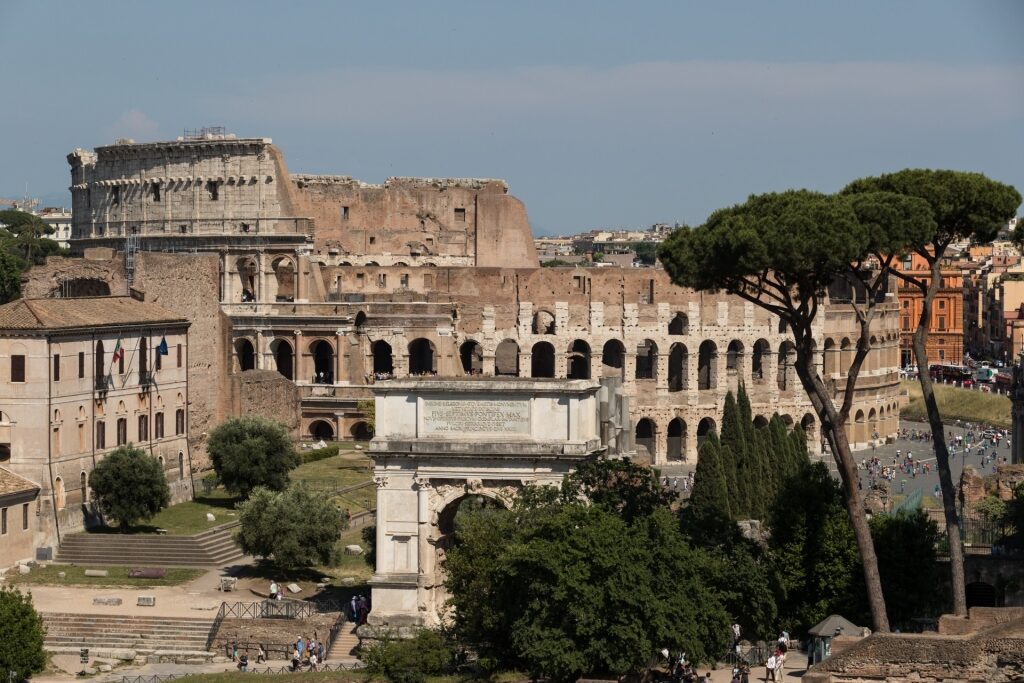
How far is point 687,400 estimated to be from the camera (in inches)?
4033

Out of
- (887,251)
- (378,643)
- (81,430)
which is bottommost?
(378,643)

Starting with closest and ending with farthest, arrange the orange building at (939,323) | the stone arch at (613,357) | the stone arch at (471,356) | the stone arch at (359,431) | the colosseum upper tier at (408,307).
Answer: the stone arch at (359,431) < the colosseum upper tier at (408,307) < the stone arch at (613,357) < the stone arch at (471,356) < the orange building at (939,323)

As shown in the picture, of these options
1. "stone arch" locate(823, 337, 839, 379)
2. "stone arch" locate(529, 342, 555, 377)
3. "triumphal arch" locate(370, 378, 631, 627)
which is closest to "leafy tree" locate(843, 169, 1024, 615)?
"triumphal arch" locate(370, 378, 631, 627)

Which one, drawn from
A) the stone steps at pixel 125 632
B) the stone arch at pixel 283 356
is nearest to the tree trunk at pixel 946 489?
the stone steps at pixel 125 632

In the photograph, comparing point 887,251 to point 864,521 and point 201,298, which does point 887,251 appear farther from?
point 201,298

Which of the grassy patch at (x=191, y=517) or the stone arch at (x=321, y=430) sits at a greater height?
the stone arch at (x=321, y=430)

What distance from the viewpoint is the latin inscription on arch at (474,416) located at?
4984 centimetres

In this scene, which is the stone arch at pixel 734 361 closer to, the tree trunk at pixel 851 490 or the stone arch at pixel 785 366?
the stone arch at pixel 785 366

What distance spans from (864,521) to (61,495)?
22.8 metres

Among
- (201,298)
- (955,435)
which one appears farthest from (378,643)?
(955,435)

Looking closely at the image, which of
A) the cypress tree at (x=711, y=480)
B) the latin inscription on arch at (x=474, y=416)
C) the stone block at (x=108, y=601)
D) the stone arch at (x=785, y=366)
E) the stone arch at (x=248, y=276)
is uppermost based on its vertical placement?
A: the stone arch at (x=248, y=276)

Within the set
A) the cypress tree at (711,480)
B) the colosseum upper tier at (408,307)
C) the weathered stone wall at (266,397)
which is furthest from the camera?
the colosseum upper tier at (408,307)

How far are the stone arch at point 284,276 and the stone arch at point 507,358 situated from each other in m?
10.1

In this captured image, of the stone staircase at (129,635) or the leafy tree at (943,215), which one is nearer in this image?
the leafy tree at (943,215)
